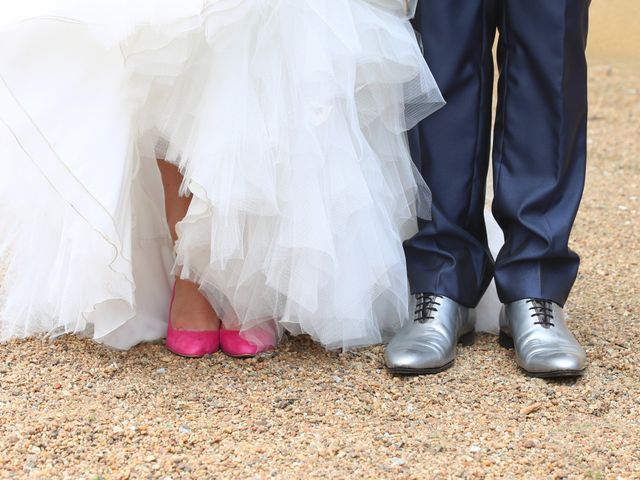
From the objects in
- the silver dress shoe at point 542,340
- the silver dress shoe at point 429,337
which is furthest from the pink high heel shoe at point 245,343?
the silver dress shoe at point 542,340

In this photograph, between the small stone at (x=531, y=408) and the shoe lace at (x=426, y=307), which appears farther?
the shoe lace at (x=426, y=307)

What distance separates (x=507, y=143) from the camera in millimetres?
2201

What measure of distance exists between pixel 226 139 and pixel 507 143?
69cm

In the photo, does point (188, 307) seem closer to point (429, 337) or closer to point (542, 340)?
point (429, 337)

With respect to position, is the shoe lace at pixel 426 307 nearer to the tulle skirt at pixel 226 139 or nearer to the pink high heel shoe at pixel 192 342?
the tulle skirt at pixel 226 139

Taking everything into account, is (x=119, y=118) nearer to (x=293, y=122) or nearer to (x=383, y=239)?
(x=293, y=122)

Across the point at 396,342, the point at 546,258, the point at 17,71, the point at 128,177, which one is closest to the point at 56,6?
the point at 17,71

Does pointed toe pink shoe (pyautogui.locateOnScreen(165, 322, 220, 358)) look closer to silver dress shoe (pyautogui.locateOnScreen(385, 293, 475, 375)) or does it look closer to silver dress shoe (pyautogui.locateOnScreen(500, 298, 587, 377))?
silver dress shoe (pyautogui.locateOnScreen(385, 293, 475, 375))

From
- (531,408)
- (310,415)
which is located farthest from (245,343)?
Result: (531,408)

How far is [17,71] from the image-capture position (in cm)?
191

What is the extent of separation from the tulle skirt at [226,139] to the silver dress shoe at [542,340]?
332mm

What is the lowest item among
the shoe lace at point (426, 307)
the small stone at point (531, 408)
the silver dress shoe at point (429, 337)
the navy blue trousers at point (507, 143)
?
the small stone at point (531, 408)

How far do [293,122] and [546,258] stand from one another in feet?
2.23

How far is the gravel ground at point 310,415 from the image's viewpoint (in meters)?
1.78
